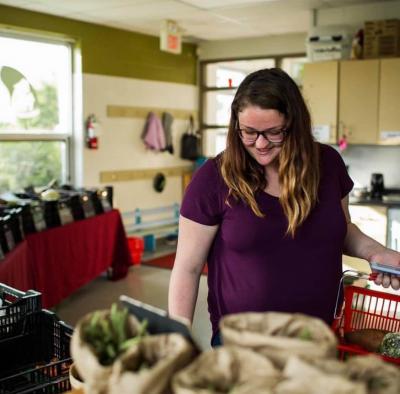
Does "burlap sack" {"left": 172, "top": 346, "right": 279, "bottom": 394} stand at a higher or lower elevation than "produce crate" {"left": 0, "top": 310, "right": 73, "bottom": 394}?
higher

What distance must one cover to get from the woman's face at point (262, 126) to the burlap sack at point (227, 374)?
81 centimetres

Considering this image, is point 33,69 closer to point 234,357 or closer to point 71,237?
point 71,237

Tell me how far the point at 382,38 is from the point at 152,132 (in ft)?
10.2

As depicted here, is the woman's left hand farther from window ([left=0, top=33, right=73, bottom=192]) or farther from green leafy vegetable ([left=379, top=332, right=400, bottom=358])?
window ([left=0, top=33, right=73, bottom=192])

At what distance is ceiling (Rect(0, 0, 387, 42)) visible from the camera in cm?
551

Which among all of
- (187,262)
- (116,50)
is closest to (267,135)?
(187,262)

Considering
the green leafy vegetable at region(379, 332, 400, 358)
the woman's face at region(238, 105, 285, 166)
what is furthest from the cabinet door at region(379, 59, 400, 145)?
the green leafy vegetable at region(379, 332, 400, 358)

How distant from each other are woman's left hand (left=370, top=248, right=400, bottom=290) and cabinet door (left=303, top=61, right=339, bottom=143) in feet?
13.2

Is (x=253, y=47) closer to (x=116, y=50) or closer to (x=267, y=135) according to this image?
(x=116, y=50)

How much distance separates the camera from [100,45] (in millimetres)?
6695

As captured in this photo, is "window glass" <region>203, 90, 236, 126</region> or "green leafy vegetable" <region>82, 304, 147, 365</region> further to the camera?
"window glass" <region>203, 90, 236, 126</region>

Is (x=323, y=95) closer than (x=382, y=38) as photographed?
No

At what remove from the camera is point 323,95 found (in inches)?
227

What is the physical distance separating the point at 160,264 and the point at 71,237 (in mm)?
1833
